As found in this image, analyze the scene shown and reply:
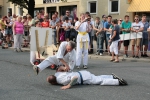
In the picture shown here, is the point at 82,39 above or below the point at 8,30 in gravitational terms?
below

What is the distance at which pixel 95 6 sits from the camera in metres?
24.4

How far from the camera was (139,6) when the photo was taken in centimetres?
2047

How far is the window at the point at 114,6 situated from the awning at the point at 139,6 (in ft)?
4.65

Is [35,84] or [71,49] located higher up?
[71,49]

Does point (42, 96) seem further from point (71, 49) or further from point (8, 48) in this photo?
point (8, 48)

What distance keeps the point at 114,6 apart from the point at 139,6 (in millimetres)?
2843

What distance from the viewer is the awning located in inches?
786

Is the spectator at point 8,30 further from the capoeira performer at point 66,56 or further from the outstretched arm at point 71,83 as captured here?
the outstretched arm at point 71,83

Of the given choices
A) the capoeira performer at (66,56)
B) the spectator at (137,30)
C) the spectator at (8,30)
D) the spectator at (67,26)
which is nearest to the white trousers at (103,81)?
the capoeira performer at (66,56)

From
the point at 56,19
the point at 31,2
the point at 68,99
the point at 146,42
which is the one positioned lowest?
the point at 68,99

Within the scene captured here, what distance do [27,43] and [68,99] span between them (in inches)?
454

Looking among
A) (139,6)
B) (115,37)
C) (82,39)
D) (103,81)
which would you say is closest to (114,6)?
(139,6)

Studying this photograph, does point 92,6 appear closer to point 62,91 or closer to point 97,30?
point 97,30

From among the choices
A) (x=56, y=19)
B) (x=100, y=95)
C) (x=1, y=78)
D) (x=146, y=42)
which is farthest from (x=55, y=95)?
(x=56, y=19)
